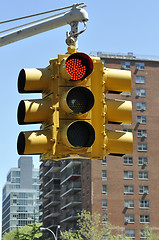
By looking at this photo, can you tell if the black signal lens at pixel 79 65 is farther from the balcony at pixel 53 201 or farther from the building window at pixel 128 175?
the balcony at pixel 53 201

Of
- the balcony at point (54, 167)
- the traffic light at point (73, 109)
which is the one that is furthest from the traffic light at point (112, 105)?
the balcony at point (54, 167)

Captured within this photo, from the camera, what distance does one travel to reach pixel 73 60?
612cm

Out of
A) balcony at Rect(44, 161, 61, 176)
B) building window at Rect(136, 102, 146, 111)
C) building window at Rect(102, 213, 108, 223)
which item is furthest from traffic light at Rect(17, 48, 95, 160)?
balcony at Rect(44, 161, 61, 176)

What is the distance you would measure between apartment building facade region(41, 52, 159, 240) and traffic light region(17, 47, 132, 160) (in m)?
75.7

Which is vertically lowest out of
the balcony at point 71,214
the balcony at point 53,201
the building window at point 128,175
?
the balcony at point 71,214

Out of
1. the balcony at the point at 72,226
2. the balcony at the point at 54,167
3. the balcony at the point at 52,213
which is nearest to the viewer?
the balcony at the point at 72,226

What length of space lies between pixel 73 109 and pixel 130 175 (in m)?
83.6

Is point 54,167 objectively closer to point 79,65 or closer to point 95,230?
point 95,230

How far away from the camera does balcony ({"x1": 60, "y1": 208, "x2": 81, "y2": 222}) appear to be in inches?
3649

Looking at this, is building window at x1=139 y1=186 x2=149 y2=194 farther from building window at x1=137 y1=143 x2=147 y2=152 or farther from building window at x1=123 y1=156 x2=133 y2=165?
building window at x1=137 y1=143 x2=147 y2=152

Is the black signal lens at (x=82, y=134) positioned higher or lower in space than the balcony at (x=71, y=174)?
lower

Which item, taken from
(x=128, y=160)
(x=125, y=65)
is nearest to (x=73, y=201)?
(x=128, y=160)

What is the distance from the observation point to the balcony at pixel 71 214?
92.7 meters

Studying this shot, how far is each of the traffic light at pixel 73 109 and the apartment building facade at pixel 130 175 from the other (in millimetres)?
75659
